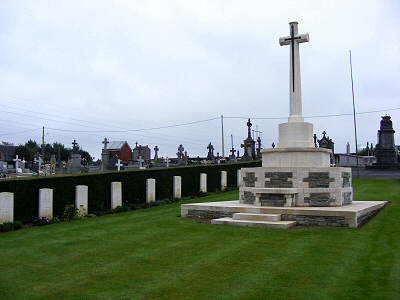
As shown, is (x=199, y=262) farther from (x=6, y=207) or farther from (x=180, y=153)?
(x=180, y=153)

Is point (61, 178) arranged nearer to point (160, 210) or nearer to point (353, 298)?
point (160, 210)

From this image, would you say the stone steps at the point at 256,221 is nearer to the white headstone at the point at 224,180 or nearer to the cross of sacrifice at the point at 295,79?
the cross of sacrifice at the point at 295,79

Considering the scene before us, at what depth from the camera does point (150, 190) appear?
14.8 metres

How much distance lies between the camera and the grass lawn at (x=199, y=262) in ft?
15.9

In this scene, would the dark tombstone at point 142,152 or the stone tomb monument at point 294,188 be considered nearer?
the stone tomb monument at point 294,188

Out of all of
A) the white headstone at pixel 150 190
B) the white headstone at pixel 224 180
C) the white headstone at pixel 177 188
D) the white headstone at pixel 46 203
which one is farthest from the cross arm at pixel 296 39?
the white headstone at pixel 224 180

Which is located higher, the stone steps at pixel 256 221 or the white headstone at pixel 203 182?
the white headstone at pixel 203 182

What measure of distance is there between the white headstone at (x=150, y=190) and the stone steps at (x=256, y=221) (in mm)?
5231

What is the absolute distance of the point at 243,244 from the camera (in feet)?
24.2

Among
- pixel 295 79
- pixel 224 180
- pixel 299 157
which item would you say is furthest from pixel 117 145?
pixel 299 157

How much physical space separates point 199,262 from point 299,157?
19.3 feet

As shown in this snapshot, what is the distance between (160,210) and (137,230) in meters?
3.89

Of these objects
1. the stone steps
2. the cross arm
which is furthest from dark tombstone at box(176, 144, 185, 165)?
the stone steps

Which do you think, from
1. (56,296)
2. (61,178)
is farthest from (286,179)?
(56,296)
